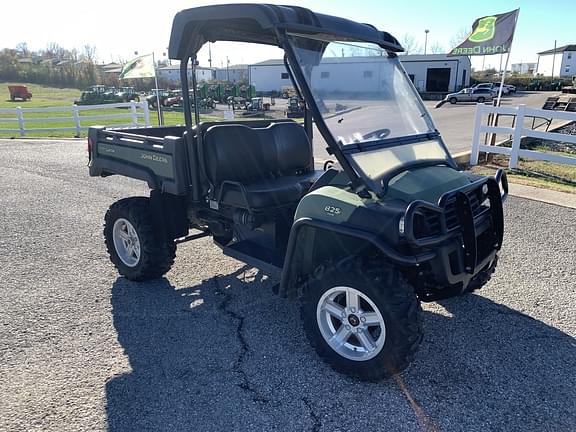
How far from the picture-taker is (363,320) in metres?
2.81

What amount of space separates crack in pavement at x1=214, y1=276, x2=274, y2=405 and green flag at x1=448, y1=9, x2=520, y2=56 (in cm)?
848

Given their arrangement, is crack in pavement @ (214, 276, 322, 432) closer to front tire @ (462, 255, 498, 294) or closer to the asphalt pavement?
the asphalt pavement

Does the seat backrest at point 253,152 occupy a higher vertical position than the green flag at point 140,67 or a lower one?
lower

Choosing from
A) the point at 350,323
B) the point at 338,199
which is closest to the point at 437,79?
the point at 338,199

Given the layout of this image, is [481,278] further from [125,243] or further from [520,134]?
[520,134]

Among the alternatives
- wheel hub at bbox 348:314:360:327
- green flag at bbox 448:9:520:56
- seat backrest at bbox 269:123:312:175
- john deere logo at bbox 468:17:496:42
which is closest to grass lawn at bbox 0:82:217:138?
seat backrest at bbox 269:123:312:175

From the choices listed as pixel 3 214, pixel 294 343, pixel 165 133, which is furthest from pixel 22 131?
pixel 294 343

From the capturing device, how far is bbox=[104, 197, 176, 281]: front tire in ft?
13.4

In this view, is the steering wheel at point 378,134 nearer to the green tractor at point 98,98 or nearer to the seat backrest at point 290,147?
the seat backrest at point 290,147

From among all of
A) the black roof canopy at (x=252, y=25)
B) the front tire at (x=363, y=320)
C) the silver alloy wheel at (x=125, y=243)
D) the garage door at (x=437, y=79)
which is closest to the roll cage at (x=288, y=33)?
the black roof canopy at (x=252, y=25)

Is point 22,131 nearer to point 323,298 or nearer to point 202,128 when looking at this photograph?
point 202,128

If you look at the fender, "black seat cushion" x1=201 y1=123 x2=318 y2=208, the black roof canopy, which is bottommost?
the fender

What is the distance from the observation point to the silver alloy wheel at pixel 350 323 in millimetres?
2768

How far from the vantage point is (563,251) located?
486cm
